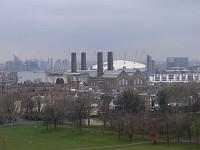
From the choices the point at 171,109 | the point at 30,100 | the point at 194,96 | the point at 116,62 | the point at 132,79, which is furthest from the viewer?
the point at 116,62

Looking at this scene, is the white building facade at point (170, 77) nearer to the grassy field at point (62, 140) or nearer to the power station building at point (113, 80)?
the power station building at point (113, 80)

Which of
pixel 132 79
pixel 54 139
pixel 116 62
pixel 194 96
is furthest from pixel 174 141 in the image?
pixel 116 62

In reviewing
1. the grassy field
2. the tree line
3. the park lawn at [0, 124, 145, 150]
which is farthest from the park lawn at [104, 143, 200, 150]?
the park lawn at [0, 124, 145, 150]

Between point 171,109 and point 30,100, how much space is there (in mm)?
18297

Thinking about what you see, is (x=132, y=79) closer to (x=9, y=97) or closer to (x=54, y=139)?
(x=9, y=97)

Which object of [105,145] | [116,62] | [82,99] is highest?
[116,62]

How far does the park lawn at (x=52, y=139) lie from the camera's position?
33.8 m

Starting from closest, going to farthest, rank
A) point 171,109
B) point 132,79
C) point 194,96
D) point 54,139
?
point 54,139, point 171,109, point 194,96, point 132,79

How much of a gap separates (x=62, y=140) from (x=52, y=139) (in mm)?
1127

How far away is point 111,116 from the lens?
4312 centimetres

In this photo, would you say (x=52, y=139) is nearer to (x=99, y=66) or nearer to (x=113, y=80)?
(x=113, y=80)

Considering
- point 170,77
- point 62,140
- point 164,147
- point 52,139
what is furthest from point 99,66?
point 164,147

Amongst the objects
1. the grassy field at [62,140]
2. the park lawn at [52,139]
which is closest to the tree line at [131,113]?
the grassy field at [62,140]

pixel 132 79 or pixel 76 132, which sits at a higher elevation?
pixel 132 79
